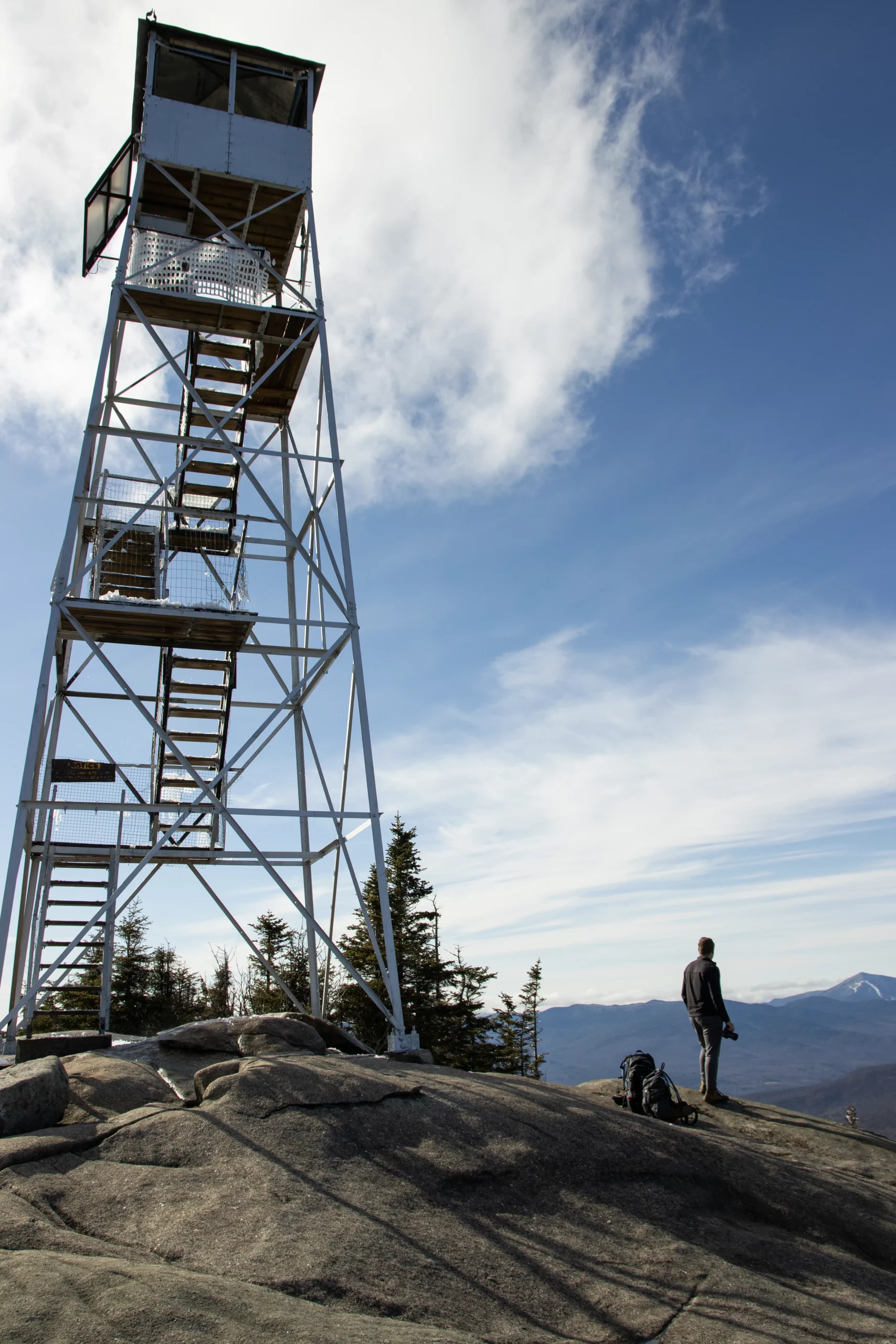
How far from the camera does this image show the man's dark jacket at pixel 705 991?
39.8 ft

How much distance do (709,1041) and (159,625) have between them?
9864 mm

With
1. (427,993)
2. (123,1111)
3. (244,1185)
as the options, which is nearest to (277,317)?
(123,1111)

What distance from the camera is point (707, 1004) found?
1213 centimetres

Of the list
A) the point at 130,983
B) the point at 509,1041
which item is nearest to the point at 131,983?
the point at 130,983

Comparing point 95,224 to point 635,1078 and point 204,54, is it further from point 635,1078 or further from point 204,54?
point 635,1078

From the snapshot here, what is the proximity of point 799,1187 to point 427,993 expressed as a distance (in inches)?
1266

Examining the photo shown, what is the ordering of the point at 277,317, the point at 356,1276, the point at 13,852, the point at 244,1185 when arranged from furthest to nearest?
the point at 277,317 < the point at 13,852 < the point at 244,1185 < the point at 356,1276

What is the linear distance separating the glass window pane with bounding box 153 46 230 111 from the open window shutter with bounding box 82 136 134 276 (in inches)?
53.2

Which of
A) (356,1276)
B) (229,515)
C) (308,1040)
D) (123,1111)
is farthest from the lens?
(229,515)

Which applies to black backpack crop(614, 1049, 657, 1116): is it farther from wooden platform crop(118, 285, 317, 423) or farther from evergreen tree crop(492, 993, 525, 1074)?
evergreen tree crop(492, 993, 525, 1074)

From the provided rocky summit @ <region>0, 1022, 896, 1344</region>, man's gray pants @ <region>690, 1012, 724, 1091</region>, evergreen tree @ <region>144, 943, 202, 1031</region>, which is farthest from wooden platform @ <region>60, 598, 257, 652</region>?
evergreen tree @ <region>144, 943, 202, 1031</region>

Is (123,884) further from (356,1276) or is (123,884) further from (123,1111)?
(356,1276)

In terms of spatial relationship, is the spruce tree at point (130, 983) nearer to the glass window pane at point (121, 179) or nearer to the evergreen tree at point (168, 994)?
Result: the evergreen tree at point (168, 994)

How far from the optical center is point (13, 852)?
1239 cm
